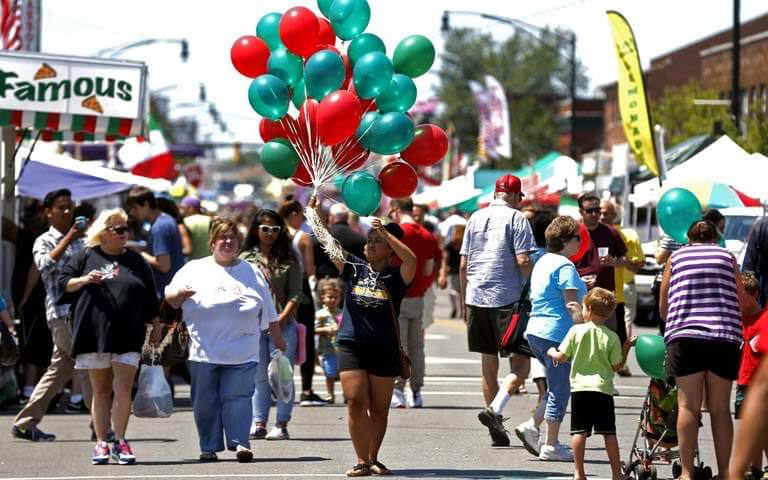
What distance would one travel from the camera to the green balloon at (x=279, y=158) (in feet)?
36.6

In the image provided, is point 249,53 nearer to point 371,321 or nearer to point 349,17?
point 349,17

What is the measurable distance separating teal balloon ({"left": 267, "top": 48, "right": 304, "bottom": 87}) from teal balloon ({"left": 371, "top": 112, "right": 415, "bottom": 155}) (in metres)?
0.79

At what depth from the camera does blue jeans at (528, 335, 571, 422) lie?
1116cm

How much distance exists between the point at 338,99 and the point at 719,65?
169ft

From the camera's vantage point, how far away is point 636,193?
22.7 meters

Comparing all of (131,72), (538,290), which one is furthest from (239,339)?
(131,72)

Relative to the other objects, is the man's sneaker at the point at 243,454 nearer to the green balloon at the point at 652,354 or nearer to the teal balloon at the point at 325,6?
the green balloon at the point at 652,354

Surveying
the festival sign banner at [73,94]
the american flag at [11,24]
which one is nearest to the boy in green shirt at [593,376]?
the festival sign banner at [73,94]

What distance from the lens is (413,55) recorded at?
11.2 m

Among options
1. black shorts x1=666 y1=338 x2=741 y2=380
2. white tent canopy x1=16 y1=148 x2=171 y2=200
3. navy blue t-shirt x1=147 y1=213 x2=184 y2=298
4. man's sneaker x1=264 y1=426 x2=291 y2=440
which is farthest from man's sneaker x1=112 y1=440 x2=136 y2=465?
white tent canopy x1=16 y1=148 x2=171 y2=200

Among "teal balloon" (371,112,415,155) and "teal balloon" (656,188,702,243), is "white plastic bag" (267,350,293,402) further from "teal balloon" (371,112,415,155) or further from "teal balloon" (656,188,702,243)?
"teal balloon" (656,188,702,243)

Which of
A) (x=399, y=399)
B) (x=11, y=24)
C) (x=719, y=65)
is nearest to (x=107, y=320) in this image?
(x=399, y=399)

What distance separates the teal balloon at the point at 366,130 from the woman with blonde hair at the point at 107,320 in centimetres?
178

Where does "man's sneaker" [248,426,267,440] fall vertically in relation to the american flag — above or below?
below
